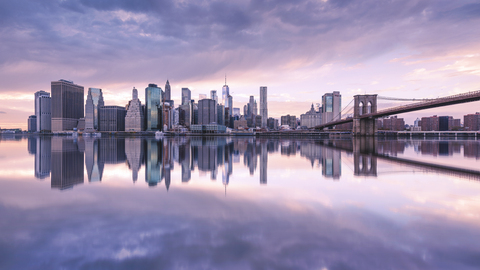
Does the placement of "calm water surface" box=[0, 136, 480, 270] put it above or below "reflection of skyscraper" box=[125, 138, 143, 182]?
below

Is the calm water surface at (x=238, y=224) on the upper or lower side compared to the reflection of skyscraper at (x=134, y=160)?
lower

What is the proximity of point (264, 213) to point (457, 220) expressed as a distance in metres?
4.44

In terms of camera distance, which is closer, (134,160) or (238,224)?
(238,224)

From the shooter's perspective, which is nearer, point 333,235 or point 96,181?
point 333,235

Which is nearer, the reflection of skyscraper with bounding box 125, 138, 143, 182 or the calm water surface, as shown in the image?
the calm water surface

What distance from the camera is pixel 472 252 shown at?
13.7 ft

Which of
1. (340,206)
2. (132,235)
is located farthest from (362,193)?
(132,235)

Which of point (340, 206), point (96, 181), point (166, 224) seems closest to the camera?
point (166, 224)

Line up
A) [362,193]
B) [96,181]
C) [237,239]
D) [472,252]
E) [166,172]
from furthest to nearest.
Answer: [166,172]
[96,181]
[362,193]
[237,239]
[472,252]

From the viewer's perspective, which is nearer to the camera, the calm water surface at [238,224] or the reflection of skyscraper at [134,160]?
the calm water surface at [238,224]

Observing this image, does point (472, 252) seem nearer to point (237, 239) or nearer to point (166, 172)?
point (237, 239)

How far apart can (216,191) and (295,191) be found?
273 cm

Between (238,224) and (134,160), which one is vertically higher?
(134,160)

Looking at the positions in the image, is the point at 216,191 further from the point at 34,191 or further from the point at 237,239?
the point at 34,191
